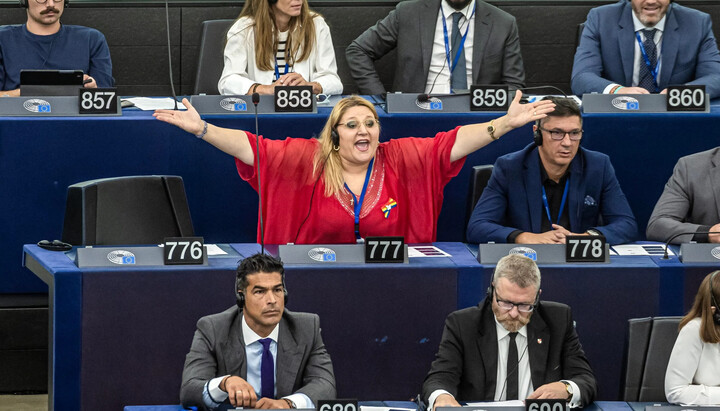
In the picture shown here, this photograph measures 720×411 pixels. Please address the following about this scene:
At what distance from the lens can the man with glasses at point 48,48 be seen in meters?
5.17

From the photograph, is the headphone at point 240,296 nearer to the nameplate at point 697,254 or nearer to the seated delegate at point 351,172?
the seated delegate at point 351,172

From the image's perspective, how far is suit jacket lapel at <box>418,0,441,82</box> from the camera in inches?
207

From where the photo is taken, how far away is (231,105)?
4.57 meters

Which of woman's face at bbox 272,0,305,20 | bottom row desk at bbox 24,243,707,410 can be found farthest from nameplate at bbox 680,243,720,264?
woman's face at bbox 272,0,305,20

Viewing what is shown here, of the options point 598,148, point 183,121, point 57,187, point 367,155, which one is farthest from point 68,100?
point 598,148

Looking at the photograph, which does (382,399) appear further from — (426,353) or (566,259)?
(566,259)

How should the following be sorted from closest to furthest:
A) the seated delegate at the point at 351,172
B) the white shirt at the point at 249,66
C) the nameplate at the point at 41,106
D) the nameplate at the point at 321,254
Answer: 1. the nameplate at the point at 321,254
2. the seated delegate at the point at 351,172
3. the nameplate at the point at 41,106
4. the white shirt at the point at 249,66

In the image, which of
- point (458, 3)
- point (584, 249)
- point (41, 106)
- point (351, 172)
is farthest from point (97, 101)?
point (584, 249)

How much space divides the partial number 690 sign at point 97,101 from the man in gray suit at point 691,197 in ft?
6.46

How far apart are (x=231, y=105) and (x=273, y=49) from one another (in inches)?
23.1

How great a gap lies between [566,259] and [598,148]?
1053 millimetres

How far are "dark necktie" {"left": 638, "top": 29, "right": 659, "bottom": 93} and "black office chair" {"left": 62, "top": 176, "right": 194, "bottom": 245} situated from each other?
6.78 feet

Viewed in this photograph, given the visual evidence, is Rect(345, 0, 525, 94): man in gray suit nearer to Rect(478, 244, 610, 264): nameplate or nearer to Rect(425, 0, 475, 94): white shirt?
Rect(425, 0, 475, 94): white shirt

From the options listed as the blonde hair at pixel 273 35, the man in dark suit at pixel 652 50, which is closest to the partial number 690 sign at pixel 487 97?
the man in dark suit at pixel 652 50
